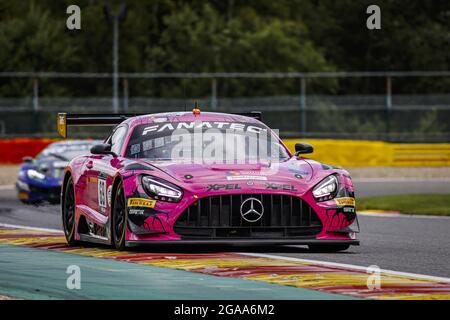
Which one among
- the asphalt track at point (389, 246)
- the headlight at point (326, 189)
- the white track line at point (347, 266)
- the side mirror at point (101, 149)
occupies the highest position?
the side mirror at point (101, 149)

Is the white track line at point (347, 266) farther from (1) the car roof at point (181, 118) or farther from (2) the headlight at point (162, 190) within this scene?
(1) the car roof at point (181, 118)

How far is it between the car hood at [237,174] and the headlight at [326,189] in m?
0.11

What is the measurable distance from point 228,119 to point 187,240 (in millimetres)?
1995

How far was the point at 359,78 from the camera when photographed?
6341 centimetres

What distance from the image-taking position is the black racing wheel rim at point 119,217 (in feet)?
38.4

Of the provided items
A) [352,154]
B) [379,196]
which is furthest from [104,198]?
[352,154]

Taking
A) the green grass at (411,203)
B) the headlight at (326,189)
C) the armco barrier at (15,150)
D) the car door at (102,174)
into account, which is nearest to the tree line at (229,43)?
the armco barrier at (15,150)

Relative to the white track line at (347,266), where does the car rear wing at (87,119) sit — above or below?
above

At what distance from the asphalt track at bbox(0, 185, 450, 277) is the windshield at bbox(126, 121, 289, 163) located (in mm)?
843

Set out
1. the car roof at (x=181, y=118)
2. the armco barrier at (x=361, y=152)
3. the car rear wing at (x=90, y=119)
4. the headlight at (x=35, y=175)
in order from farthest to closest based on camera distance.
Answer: the armco barrier at (x=361, y=152) → the headlight at (x=35, y=175) → the car rear wing at (x=90, y=119) → the car roof at (x=181, y=118)

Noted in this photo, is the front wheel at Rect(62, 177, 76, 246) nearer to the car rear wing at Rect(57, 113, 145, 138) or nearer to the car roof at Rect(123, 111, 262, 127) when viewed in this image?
the car rear wing at Rect(57, 113, 145, 138)

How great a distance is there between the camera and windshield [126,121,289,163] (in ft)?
40.4

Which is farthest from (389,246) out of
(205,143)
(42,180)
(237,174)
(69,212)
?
(42,180)

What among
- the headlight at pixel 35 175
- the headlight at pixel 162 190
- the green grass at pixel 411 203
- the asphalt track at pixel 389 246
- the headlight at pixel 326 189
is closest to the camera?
the asphalt track at pixel 389 246
